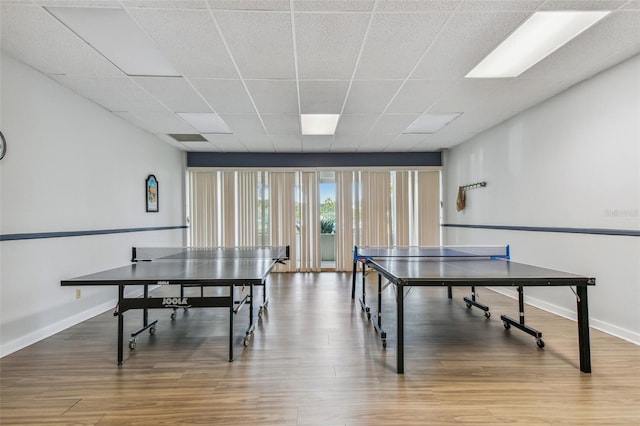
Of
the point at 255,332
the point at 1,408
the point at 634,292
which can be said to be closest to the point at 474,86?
the point at 634,292

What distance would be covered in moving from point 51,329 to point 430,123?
552 centimetres

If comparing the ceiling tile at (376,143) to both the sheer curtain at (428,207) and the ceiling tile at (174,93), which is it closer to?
the sheer curtain at (428,207)

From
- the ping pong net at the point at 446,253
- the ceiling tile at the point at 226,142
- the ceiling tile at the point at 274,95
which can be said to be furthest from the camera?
the ceiling tile at the point at 226,142

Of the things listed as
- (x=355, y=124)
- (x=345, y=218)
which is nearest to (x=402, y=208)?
(x=345, y=218)

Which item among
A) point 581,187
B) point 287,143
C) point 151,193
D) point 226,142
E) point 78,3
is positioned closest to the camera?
point 78,3

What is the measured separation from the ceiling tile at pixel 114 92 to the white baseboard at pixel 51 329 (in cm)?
257

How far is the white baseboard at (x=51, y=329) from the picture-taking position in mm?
2767

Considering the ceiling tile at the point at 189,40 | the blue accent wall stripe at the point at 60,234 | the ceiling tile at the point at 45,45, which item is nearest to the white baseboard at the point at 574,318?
the ceiling tile at the point at 189,40

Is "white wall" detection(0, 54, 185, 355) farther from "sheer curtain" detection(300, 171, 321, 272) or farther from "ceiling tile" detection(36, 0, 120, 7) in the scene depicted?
"sheer curtain" detection(300, 171, 321, 272)

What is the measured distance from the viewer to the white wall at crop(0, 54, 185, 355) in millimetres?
2818

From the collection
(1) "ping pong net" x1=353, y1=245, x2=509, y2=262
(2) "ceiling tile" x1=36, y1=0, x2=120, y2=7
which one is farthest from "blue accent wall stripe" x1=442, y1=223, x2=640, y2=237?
(2) "ceiling tile" x1=36, y1=0, x2=120, y2=7

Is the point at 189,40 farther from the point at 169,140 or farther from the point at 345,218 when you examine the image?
the point at 345,218

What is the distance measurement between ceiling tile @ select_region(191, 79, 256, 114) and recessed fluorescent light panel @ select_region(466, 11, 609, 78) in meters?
2.52

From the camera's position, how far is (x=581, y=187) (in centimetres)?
A: 351
